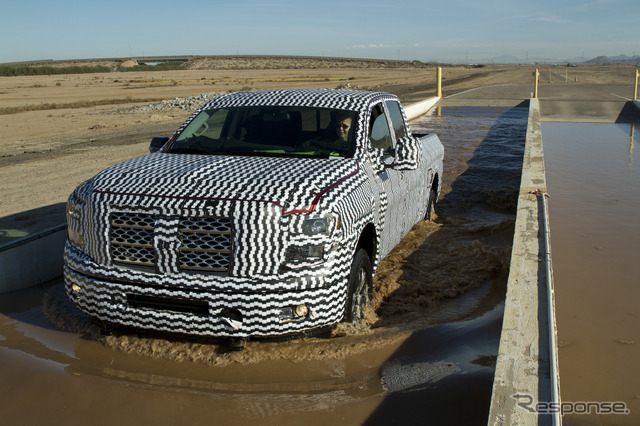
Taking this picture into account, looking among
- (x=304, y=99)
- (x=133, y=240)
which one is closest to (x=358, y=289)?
(x=133, y=240)

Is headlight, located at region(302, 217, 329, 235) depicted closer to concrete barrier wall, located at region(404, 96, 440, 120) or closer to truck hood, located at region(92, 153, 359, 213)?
truck hood, located at region(92, 153, 359, 213)

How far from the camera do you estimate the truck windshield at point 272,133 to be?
211 inches

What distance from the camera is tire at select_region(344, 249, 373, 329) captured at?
4.47 metres

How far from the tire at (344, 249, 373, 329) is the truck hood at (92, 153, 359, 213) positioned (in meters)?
0.59

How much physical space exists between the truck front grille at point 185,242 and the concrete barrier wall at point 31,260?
207 cm

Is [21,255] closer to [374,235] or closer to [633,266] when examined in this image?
[374,235]

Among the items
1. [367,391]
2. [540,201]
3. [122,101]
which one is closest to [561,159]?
[540,201]

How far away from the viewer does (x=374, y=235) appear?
5.07 metres

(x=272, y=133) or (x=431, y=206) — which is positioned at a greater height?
(x=272, y=133)

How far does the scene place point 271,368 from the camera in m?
4.26

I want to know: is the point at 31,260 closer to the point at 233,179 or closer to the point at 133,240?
the point at 133,240

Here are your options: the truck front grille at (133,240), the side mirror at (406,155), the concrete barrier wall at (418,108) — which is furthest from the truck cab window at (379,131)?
the concrete barrier wall at (418,108)

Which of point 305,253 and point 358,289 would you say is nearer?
point 305,253

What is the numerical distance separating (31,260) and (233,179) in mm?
2731
